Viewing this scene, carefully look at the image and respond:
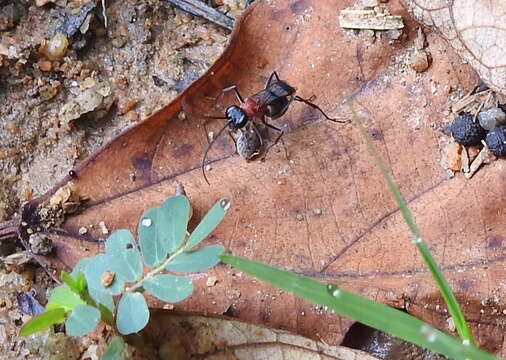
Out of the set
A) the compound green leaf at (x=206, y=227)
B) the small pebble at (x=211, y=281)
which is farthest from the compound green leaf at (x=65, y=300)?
the small pebble at (x=211, y=281)

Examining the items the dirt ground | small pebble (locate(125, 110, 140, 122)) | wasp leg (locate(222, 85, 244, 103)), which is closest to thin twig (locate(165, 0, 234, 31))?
the dirt ground

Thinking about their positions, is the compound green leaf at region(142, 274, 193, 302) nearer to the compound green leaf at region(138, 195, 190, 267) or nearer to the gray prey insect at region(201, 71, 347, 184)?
the compound green leaf at region(138, 195, 190, 267)

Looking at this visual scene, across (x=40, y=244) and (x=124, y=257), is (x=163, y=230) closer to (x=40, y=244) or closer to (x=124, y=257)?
(x=124, y=257)

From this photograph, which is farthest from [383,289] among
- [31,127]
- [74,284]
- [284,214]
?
[31,127]

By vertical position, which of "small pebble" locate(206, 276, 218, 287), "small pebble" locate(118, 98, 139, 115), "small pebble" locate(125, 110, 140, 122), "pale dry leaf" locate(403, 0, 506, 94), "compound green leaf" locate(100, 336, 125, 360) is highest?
"pale dry leaf" locate(403, 0, 506, 94)

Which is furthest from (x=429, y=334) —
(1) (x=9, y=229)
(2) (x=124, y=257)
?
(1) (x=9, y=229)

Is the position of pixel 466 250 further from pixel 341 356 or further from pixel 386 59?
pixel 386 59

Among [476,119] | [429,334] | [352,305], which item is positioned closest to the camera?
[429,334]
